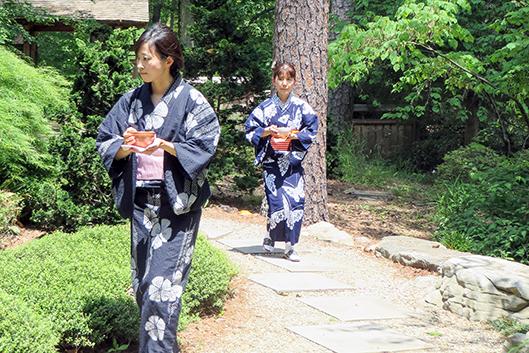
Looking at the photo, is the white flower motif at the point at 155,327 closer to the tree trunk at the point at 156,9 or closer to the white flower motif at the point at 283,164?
the white flower motif at the point at 283,164

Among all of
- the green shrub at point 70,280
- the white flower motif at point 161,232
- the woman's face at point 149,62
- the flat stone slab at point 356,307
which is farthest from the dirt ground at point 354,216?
the woman's face at point 149,62

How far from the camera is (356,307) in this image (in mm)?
5961

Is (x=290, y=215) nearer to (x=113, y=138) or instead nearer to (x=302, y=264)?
(x=302, y=264)

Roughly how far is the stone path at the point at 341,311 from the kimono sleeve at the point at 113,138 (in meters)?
1.38

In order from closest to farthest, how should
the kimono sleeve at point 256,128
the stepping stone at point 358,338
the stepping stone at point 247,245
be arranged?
the stepping stone at point 358,338 < the kimono sleeve at point 256,128 < the stepping stone at point 247,245

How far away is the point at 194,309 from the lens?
5.50m

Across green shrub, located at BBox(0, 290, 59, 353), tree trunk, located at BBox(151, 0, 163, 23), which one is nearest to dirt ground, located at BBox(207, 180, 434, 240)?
green shrub, located at BBox(0, 290, 59, 353)

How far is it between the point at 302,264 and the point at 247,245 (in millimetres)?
A: 922

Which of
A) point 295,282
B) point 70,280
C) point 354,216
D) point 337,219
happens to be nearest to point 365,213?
point 354,216

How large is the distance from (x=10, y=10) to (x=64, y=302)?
917cm

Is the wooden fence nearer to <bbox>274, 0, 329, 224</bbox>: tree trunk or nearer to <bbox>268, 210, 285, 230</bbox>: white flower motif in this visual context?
<bbox>274, 0, 329, 224</bbox>: tree trunk

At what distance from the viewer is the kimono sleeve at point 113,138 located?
4.16 meters

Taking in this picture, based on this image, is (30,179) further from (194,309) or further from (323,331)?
(323,331)

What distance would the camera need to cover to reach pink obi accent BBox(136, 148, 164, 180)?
13.5 feet
